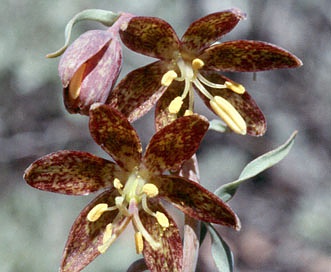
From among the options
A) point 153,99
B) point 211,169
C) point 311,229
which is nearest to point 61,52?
point 153,99

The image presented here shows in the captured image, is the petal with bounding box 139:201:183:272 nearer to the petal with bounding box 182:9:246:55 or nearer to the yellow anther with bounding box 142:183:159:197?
the yellow anther with bounding box 142:183:159:197

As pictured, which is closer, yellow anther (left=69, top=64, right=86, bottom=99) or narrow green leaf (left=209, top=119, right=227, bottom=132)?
yellow anther (left=69, top=64, right=86, bottom=99)

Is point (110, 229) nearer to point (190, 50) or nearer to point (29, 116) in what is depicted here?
point (190, 50)

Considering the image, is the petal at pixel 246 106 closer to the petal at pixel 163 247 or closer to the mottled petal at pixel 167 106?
the mottled petal at pixel 167 106

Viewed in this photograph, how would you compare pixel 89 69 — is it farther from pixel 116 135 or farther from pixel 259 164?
pixel 259 164

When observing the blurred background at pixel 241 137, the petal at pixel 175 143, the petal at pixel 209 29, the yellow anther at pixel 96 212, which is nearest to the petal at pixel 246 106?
the petal at pixel 209 29

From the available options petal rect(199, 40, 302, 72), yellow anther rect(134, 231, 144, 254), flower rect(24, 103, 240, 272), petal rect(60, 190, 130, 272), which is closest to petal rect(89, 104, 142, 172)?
flower rect(24, 103, 240, 272)
